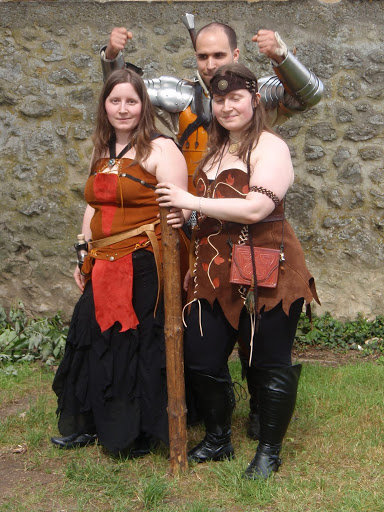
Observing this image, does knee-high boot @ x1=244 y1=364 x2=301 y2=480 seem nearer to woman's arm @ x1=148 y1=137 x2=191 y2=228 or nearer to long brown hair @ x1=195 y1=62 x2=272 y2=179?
woman's arm @ x1=148 y1=137 x2=191 y2=228

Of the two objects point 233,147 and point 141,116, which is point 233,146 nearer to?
point 233,147

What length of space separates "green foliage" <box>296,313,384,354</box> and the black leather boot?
2140 mm

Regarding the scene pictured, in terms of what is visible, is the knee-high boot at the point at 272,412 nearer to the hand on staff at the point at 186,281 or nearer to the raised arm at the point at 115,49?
the hand on staff at the point at 186,281

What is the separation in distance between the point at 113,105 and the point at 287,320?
120 centimetres

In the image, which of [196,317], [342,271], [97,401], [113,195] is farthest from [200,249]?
[342,271]

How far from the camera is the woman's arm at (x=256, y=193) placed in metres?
2.60

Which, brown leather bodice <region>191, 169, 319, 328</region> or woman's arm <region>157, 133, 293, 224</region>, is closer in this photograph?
woman's arm <region>157, 133, 293, 224</region>

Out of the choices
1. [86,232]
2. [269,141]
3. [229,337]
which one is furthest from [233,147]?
[86,232]

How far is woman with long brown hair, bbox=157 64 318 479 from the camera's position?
266cm

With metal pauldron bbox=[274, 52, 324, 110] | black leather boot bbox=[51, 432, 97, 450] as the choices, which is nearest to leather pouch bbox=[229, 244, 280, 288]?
metal pauldron bbox=[274, 52, 324, 110]

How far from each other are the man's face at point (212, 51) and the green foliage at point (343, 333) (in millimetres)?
2313

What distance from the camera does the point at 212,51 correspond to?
323 centimetres

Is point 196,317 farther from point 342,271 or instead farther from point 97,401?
point 342,271

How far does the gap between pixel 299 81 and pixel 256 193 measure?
894 millimetres
